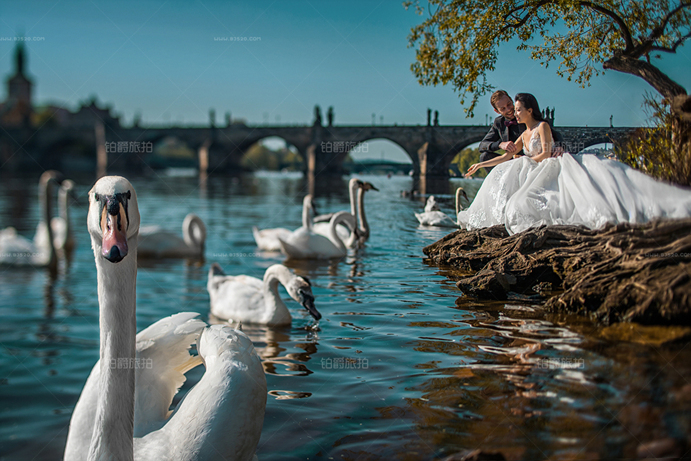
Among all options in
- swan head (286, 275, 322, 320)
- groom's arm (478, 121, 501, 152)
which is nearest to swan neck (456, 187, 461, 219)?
groom's arm (478, 121, 501, 152)

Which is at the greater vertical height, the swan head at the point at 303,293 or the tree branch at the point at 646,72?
the tree branch at the point at 646,72

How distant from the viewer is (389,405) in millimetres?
3787

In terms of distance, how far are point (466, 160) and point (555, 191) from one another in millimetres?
697

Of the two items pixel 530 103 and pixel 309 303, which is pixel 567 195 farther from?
pixel 309 303

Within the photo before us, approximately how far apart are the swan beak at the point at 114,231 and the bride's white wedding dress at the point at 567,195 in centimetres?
243

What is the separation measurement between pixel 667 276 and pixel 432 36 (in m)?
2.35

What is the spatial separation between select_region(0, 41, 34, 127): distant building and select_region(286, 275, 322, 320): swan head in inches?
3771

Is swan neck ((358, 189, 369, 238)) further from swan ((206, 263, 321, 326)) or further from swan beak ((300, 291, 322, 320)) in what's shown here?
swan beak ((300, 291, 322, 320))

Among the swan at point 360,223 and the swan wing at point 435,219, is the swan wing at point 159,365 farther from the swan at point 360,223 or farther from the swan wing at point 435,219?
the swan at point 360,223

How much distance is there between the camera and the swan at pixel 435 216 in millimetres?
4082

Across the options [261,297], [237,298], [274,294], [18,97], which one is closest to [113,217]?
[274,294]

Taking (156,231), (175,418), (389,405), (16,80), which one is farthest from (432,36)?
(16,80)

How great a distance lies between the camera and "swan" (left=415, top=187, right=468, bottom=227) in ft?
13.4

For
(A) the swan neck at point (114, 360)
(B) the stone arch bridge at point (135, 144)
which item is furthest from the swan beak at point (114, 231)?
(B) the stone arch bridge at point (135, 144)
